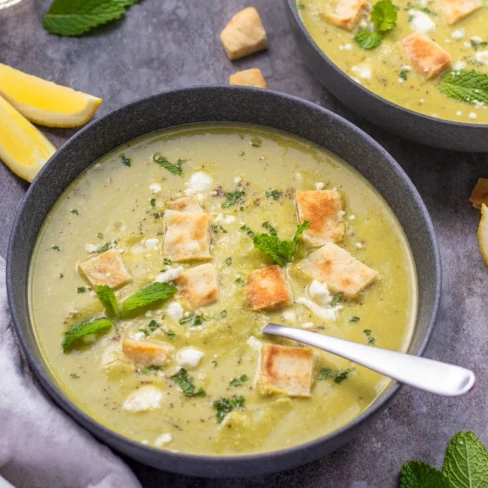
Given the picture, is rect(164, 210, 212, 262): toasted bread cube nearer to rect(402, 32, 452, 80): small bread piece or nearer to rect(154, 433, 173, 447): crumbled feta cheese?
rect(154, 433, 173, 447): crumbled feta cheese

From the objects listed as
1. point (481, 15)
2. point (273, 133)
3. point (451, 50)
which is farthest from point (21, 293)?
point (481, 15)

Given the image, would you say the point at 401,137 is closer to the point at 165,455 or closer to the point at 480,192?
the point at 480,192

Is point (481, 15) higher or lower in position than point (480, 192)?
higher

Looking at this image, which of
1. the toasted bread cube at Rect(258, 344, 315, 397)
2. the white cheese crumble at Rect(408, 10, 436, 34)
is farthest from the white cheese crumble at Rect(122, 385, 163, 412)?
the white cheese crumble at Rect(408, 10, 436, 34)

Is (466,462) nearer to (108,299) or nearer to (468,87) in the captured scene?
(108,299)

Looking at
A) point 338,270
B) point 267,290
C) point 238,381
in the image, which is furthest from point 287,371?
point 338,270

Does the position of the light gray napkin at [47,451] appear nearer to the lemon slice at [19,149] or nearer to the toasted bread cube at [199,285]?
the toasted bread cube at [199,285]
